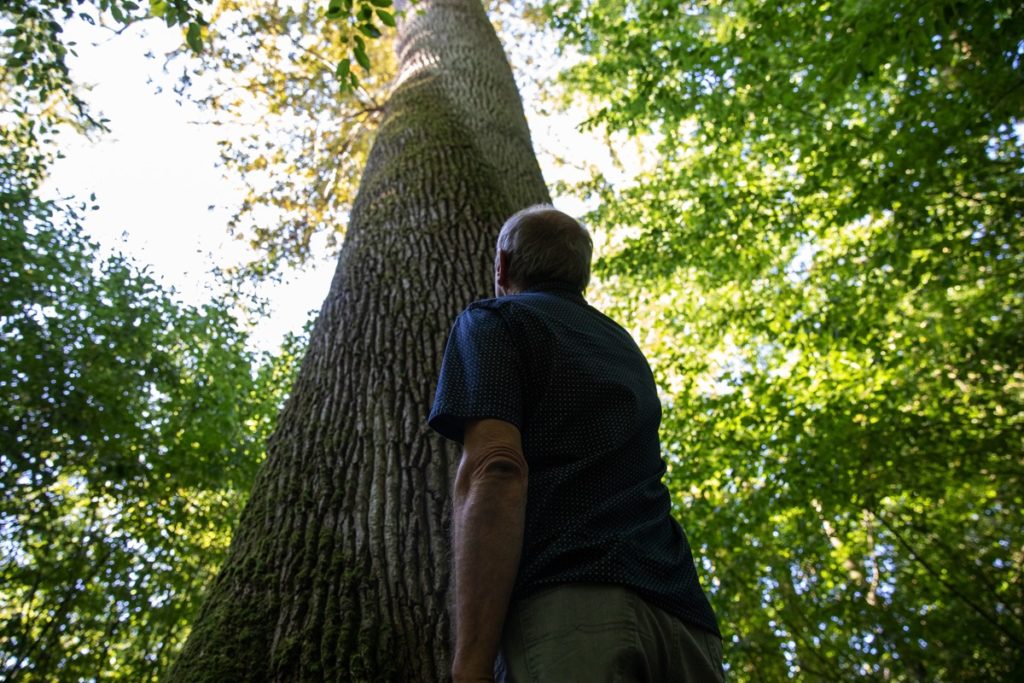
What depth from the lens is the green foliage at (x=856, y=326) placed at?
5527 millimetres

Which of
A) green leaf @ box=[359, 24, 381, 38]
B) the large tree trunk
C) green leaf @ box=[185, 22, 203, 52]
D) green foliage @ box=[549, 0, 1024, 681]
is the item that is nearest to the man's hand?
the large tree trunk

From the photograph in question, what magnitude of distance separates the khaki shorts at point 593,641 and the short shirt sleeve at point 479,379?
0.35 metres

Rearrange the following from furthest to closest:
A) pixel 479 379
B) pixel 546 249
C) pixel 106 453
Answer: pixel 106 453 < pixel 546 249 < pixel 479 379

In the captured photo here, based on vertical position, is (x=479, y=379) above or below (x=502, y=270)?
below

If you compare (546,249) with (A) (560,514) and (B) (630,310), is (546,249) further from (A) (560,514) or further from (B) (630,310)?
(B) (630,310)

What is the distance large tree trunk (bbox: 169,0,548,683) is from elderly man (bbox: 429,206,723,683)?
1.61 feet

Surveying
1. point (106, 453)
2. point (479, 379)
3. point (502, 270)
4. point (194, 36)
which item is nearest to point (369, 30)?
point (194, 36)

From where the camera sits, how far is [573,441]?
1.36 metres

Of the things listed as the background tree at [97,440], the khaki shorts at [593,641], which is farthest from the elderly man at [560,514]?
the background tree at [97,440]

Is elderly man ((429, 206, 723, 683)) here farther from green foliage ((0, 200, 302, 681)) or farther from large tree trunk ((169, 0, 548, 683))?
green foliage ((0, 200, 302, 681))

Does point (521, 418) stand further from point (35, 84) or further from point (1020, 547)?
point (1020, 547)

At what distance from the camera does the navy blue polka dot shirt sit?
1213mm

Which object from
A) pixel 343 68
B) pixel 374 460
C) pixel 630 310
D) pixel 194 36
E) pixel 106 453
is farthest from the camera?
pixel 630 310

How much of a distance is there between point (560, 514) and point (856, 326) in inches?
250
